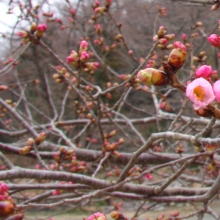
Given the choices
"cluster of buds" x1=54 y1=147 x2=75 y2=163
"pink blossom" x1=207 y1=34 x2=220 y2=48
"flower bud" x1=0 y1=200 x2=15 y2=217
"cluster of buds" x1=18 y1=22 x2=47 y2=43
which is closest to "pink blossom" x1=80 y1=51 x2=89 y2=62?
"cluster of buds" x1=18 y1=22 x2=47 y2=43

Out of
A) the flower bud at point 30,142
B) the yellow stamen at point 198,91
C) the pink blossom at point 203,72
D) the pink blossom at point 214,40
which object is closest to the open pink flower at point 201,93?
the yellow stamen at point 198,91

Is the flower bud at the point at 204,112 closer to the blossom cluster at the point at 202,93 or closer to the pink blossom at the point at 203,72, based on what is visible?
the blossom cluster at the point at 202,93

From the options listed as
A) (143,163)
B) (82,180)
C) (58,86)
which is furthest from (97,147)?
(82,180)

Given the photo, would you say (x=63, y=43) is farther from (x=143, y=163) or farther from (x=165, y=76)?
(x=165, y=76)

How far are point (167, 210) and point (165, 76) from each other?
9.38 m

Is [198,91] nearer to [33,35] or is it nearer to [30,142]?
[30,142]

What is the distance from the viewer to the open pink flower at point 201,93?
2.49 feet

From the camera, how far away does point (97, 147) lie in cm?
1149

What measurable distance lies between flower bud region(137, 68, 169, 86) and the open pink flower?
0.14 m

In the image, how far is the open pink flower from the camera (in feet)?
2.49

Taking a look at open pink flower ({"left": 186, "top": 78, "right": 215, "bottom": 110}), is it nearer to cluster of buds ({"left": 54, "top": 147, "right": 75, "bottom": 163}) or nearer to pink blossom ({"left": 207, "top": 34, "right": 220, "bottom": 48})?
pink blossom ({"left": 207, "top": 34, "right": 220, "bottom": 48})

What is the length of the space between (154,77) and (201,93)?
0.17 m

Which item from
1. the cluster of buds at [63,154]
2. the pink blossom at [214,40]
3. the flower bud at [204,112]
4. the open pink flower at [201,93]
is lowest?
the cluster of buds at [63,154]

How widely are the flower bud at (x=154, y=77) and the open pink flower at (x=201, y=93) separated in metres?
0.14
